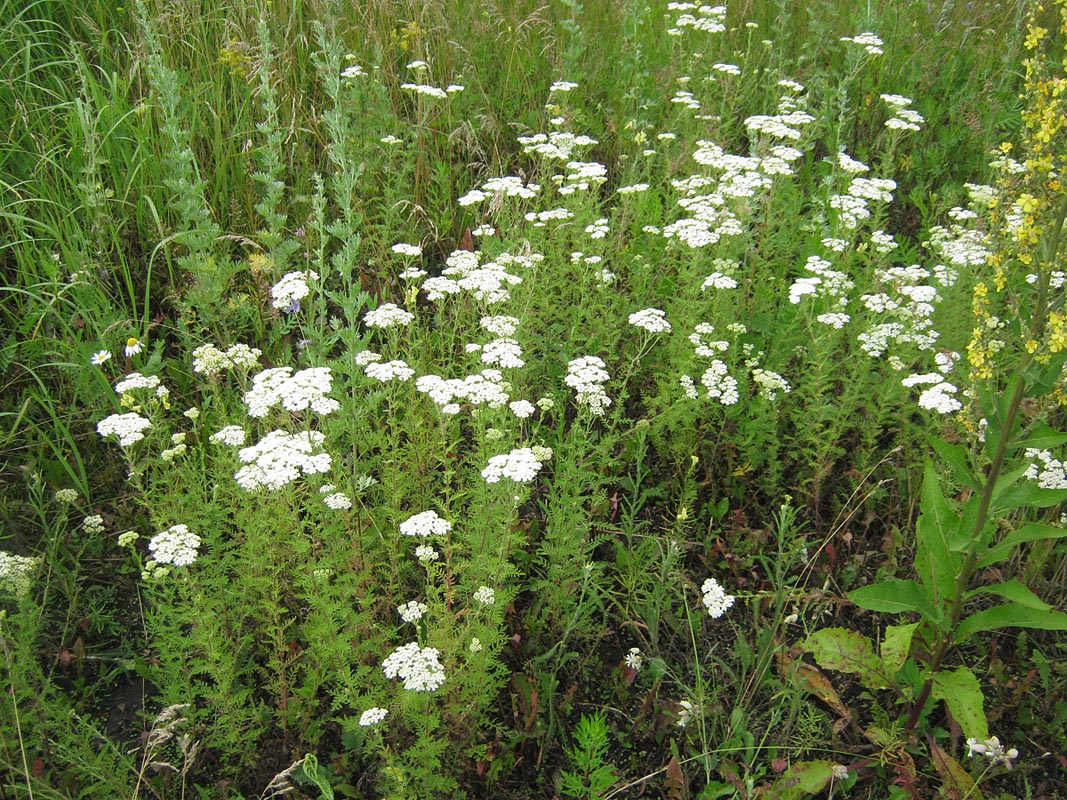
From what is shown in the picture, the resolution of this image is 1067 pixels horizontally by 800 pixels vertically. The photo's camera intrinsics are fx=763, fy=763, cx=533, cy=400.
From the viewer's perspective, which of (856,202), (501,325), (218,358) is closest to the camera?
(218,358)

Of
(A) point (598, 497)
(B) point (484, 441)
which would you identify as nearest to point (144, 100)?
(B) point (484, 441)

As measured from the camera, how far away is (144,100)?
4629 mm

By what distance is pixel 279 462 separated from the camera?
2.41 meters

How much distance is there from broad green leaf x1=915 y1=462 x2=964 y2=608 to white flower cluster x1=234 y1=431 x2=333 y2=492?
6.88ft

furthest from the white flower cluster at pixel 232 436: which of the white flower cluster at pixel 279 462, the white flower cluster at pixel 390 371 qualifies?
the white flower cluster at pixel 390 371

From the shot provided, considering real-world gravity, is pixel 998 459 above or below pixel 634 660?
above

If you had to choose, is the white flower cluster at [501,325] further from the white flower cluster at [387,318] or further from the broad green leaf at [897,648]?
the broad green leaf at [897,648]

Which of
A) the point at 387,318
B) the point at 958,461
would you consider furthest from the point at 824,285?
the point at 387,318

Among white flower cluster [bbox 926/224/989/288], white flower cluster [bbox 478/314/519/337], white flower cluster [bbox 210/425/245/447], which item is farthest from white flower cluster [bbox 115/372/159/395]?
white flower cluster [bbox 926/224/989/288]

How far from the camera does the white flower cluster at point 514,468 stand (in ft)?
7.84

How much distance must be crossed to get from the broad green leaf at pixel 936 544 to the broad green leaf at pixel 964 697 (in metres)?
0.24

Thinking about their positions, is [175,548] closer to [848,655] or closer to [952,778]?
[848,655]

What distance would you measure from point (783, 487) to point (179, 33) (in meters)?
5.25

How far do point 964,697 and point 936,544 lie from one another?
0.51 meters
